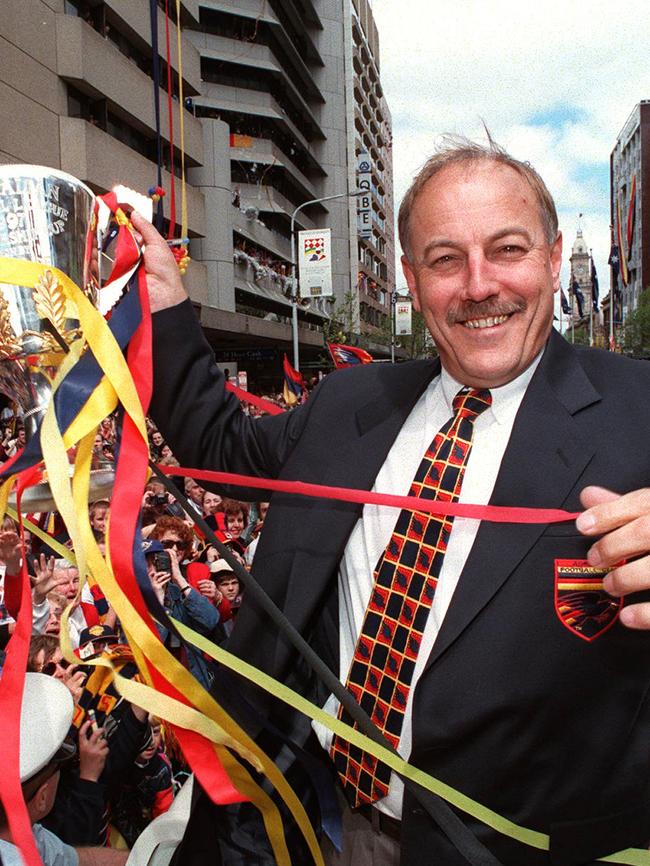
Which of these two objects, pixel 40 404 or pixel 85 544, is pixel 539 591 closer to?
pixel 85 544

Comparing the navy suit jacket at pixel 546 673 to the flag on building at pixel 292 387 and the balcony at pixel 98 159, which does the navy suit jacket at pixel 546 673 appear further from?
the balcony at pixel 98 159

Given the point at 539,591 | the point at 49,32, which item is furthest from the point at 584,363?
the point at 49,32

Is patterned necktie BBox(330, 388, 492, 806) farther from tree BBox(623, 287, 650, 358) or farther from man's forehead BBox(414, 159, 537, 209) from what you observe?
tree BBox(623, 287, 650, 358)

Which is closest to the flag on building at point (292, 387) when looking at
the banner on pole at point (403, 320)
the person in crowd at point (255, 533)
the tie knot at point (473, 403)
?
the person in crowd at point (255, 533)

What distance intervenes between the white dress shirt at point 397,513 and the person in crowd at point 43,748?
0.70 m

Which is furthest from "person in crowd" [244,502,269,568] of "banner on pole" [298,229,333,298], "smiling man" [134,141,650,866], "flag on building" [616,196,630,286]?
"flag on building" [616,196,630,286]

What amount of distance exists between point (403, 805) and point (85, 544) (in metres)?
0.82

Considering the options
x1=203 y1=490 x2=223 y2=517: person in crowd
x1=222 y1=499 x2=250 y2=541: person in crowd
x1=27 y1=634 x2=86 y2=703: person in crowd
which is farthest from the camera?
x1=203 y1=490 x2=223 y2=517: person in crowd

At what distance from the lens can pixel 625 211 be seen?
79.6 m

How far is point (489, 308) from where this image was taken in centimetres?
150

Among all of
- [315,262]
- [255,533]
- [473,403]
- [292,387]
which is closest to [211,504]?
[255,533]

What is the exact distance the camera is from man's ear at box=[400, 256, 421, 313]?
1667mm

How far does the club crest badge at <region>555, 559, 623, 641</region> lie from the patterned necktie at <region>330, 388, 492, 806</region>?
0.25m

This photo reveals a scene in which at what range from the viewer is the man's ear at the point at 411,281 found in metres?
1.67
